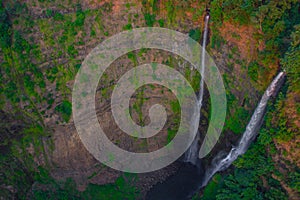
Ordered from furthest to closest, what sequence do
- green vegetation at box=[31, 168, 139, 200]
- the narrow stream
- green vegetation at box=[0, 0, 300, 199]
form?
green vegetation at box=[31, 168, 139, 200], the narrow stream, green vegetation at box=[0, 0, 300, 199]

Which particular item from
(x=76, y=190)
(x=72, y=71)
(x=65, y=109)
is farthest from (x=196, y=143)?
(x=72, y=71)

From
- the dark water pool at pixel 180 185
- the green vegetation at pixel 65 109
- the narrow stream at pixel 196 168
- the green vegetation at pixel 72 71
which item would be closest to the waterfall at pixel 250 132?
the narrow stream at pixel 196 168

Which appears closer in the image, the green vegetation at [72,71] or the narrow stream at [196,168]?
the green vegetation at [72,71]

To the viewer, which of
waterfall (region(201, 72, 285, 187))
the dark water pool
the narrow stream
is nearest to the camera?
waterfall (region(201, 72, 285, 187))

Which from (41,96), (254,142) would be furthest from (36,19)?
(254,142)

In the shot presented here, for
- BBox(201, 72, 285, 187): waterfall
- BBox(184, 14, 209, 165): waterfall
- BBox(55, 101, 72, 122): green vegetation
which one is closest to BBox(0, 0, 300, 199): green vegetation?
BBox(55, 101, 72, 122): green vegetation

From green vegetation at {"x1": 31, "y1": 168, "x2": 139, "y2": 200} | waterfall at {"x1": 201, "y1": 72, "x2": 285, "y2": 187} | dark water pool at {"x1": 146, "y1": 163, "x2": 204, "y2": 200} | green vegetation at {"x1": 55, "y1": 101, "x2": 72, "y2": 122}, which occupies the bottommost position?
dark water pool at {"x1": 146, "y1": 163, "x2": 204, "y2": 200}

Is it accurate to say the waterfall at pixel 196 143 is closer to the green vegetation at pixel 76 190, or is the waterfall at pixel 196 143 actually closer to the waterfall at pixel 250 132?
the waterfall at pixel 250 132

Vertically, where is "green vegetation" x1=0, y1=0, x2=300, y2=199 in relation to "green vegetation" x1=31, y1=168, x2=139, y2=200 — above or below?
above

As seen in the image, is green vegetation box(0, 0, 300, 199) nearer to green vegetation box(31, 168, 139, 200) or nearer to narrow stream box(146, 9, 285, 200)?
green vegetation box(31, 168, 139, 200)
